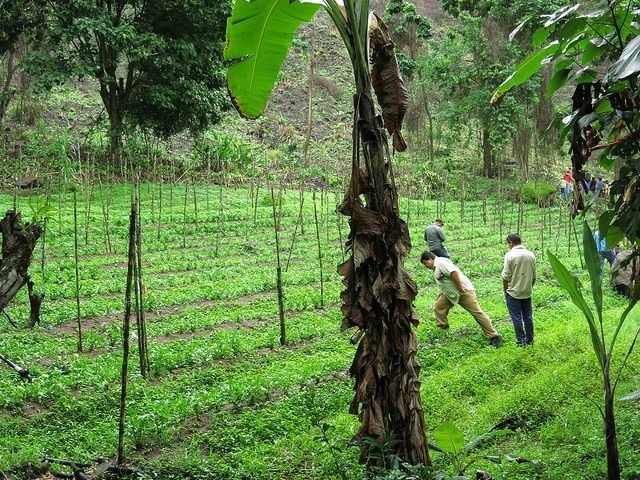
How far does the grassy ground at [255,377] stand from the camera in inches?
197

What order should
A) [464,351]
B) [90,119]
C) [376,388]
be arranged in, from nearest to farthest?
[376,388] → [464,351] → [90,119]

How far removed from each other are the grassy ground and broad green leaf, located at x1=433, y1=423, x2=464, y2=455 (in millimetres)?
587

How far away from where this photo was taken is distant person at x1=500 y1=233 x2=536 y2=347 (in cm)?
779

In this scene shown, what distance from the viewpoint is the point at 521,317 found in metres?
8.06

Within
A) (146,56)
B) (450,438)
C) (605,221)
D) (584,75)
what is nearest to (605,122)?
(584,75)

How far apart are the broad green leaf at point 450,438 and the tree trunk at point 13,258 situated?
109 inches

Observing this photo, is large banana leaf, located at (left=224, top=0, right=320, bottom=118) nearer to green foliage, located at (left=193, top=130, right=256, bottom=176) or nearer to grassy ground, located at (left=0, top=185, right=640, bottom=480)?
grassy ground, located at (left=0, top=185, right=640, bottom=480)

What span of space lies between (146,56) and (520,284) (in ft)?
39.6

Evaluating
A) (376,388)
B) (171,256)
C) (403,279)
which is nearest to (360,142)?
(403,279)

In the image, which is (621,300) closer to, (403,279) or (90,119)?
(403,279)

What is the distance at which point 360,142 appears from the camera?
399 cm

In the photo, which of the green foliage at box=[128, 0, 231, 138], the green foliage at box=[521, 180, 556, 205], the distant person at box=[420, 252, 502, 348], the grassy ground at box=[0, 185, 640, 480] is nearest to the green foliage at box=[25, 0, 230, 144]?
the green foliage at box=[128, 0, 231, 138]

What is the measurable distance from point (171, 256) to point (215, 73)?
26.1 ft

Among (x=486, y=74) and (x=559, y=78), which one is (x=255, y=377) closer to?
(x=559, y=78)
